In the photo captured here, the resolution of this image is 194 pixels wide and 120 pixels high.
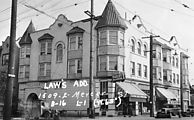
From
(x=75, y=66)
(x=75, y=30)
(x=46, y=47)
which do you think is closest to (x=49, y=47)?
(x=46, y=47)

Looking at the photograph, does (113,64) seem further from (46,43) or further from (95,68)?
(46,43)

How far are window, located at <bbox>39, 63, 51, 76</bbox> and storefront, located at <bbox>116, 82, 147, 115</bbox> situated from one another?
1170cm

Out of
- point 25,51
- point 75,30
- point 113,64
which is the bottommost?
point 113,64

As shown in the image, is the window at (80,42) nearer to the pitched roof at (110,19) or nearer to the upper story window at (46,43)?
the pitched roof at (110,19)

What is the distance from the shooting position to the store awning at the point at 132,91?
34.7m

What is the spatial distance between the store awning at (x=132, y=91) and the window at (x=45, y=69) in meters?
11.7

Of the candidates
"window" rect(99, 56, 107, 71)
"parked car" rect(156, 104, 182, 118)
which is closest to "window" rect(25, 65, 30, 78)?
"window" rect(99, 56, 107, 71)

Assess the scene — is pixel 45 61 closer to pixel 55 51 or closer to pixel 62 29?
pixel 55 51

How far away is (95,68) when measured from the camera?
37.0 m

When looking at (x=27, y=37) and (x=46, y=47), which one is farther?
(x=27, y=37)

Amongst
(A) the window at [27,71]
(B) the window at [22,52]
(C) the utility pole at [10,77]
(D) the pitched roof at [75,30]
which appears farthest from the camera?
(B) the window at [22,52]

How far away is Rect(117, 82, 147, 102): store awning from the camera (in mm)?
34656

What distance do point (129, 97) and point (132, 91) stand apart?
4.95 feet

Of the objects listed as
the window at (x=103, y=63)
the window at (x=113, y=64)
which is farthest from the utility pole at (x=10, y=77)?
the window at (x=113, y=64)
